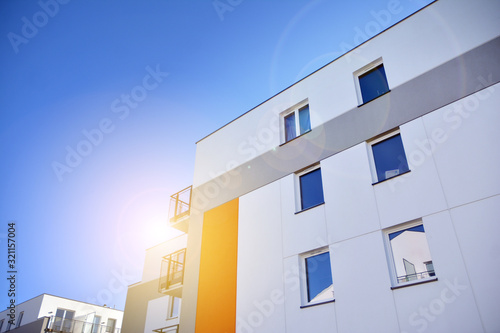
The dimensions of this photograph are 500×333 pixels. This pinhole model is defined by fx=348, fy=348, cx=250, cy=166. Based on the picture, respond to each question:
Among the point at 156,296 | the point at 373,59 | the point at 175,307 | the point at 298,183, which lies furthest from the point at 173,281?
the point at 373,59

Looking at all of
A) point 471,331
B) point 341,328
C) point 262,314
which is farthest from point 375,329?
point 262,314

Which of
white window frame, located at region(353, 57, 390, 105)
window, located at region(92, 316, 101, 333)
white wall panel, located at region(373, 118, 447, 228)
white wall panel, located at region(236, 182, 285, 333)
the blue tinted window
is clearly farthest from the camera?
window, located at region(92, 316, 101, 333)

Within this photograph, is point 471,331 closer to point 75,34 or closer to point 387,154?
point 387,154

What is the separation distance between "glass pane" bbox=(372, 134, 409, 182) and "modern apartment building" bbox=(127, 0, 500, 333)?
3cm

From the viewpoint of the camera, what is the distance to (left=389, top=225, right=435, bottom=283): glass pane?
7.06m

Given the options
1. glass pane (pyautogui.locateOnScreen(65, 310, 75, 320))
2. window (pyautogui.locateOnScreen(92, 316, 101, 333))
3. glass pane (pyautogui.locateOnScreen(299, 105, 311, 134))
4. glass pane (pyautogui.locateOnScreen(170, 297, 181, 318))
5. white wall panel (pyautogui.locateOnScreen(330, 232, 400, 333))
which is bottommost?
white wall panel (pyautogui.locateOnScreen(330, 232, 400, 333))

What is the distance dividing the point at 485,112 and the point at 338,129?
3.66m

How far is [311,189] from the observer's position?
1022cm

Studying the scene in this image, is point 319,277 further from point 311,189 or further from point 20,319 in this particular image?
point 20,319

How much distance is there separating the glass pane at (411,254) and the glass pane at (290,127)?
5.00m

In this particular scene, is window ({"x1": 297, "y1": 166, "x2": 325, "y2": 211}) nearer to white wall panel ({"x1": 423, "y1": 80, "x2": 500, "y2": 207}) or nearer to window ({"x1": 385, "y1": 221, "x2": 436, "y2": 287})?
window ({"x1": 385, "y1": 221, "x2": 436, "y2": 287})

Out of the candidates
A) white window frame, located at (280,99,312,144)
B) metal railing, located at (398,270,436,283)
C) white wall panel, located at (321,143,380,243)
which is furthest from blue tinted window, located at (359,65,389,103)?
metal railing, located at (398,270,436,283)

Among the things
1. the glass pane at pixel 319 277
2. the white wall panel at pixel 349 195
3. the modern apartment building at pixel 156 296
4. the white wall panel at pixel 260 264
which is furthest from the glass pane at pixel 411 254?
the modern apartment building at pixel 156 296

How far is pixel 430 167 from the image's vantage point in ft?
25.3
